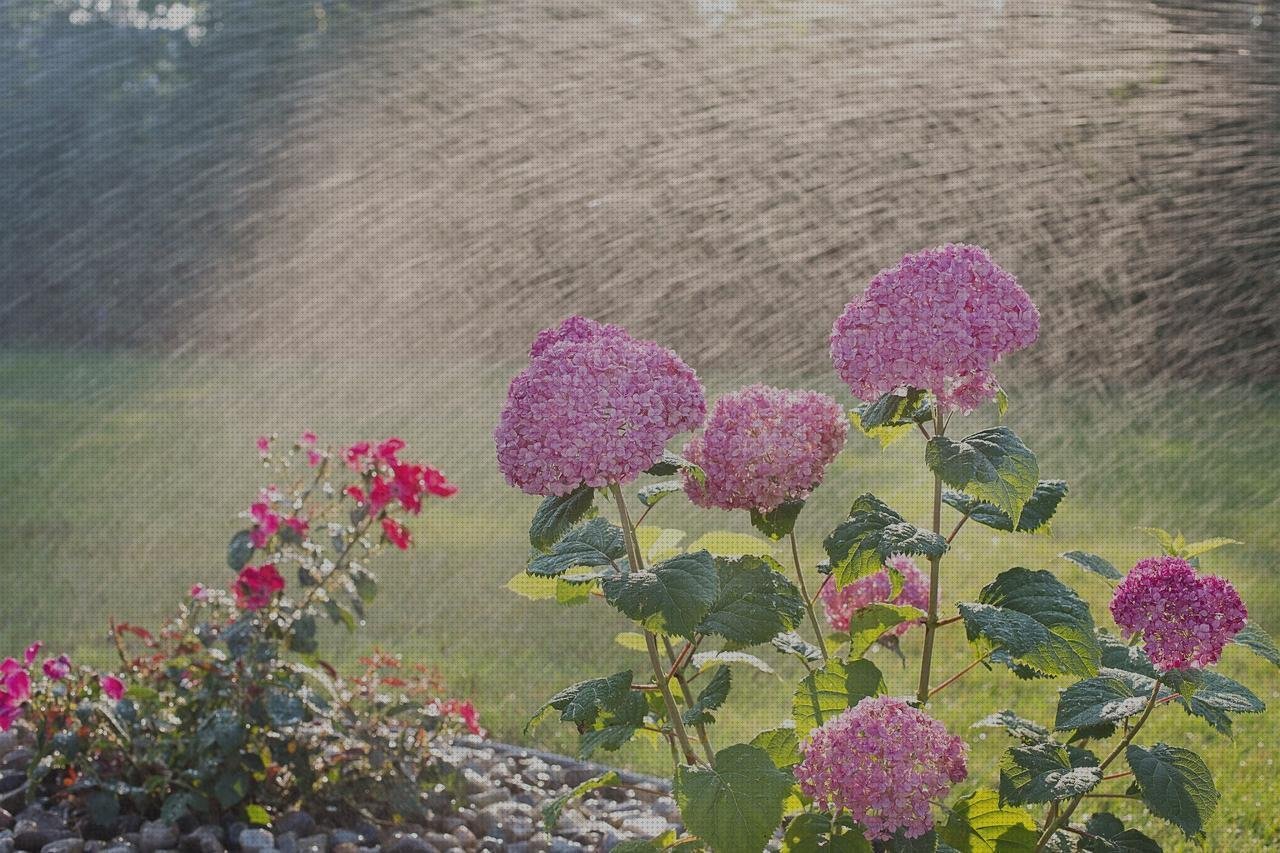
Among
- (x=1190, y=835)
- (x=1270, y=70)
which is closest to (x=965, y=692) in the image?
(x=1190, y=835)

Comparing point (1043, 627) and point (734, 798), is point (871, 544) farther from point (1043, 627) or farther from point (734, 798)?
point (734, 798)

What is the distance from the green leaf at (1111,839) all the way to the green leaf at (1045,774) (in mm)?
114

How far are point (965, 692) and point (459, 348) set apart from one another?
5.97 metres

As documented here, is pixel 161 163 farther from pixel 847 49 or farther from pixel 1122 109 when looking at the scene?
pixel 1122 109

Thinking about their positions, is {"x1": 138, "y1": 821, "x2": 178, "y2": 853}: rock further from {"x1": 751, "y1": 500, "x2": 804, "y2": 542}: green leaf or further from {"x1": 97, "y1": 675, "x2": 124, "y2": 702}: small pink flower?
{"x1": 751, "y1": 500, "x2": 804, "y2": 542}: green leaf

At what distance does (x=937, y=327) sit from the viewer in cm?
138

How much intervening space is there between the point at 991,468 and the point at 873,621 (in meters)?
0.33

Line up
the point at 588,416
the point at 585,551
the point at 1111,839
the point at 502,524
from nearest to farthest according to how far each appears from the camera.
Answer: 1. the point at 588,416
2. the point at 585,551
3. the point at 1111,839
4. the point at 502,524

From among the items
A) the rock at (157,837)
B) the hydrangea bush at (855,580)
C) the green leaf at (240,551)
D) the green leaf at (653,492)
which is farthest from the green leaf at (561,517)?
the rock at (157,837)

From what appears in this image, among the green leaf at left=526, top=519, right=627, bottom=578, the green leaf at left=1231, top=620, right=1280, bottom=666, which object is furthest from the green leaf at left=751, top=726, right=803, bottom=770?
the green leaf at left=1231, top=620, right=1280, bottom=666

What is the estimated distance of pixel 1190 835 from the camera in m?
1.46

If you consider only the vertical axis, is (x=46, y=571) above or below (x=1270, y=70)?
below

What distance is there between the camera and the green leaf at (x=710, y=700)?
56.6 inches

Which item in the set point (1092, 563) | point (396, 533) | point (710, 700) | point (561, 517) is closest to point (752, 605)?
point (710, 700)
